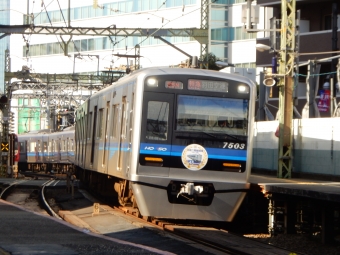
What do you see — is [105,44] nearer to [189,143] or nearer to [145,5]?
[145,5]

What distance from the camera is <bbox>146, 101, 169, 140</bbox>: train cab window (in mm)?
15391

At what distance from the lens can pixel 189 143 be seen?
50.6 feet

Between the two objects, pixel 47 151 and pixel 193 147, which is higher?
pixel 193 147

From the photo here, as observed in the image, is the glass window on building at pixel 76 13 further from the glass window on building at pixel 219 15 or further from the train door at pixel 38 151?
the train door at pixel 38 151

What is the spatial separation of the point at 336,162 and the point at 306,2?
46.3 feet

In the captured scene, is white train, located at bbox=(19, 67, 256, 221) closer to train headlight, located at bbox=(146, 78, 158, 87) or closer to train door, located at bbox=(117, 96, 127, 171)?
train headlight, located at bbox=(146, 78, 158, 87)

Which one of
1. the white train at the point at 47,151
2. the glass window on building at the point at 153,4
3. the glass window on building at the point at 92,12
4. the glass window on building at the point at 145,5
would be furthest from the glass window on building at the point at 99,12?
the white train at the point at 47,151

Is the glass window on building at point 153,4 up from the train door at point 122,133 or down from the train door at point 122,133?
up

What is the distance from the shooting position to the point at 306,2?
34719mm

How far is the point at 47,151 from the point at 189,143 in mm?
38428

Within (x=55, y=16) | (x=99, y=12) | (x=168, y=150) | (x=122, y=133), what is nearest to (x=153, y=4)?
(x=99, y=12)

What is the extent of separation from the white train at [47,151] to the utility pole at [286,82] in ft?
66.0

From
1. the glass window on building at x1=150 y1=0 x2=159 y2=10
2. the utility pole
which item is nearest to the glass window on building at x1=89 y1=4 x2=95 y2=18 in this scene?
the glass window on building at x1=150 y1=0 x2=159 y2=10

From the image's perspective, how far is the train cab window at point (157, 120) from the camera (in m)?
15.4
